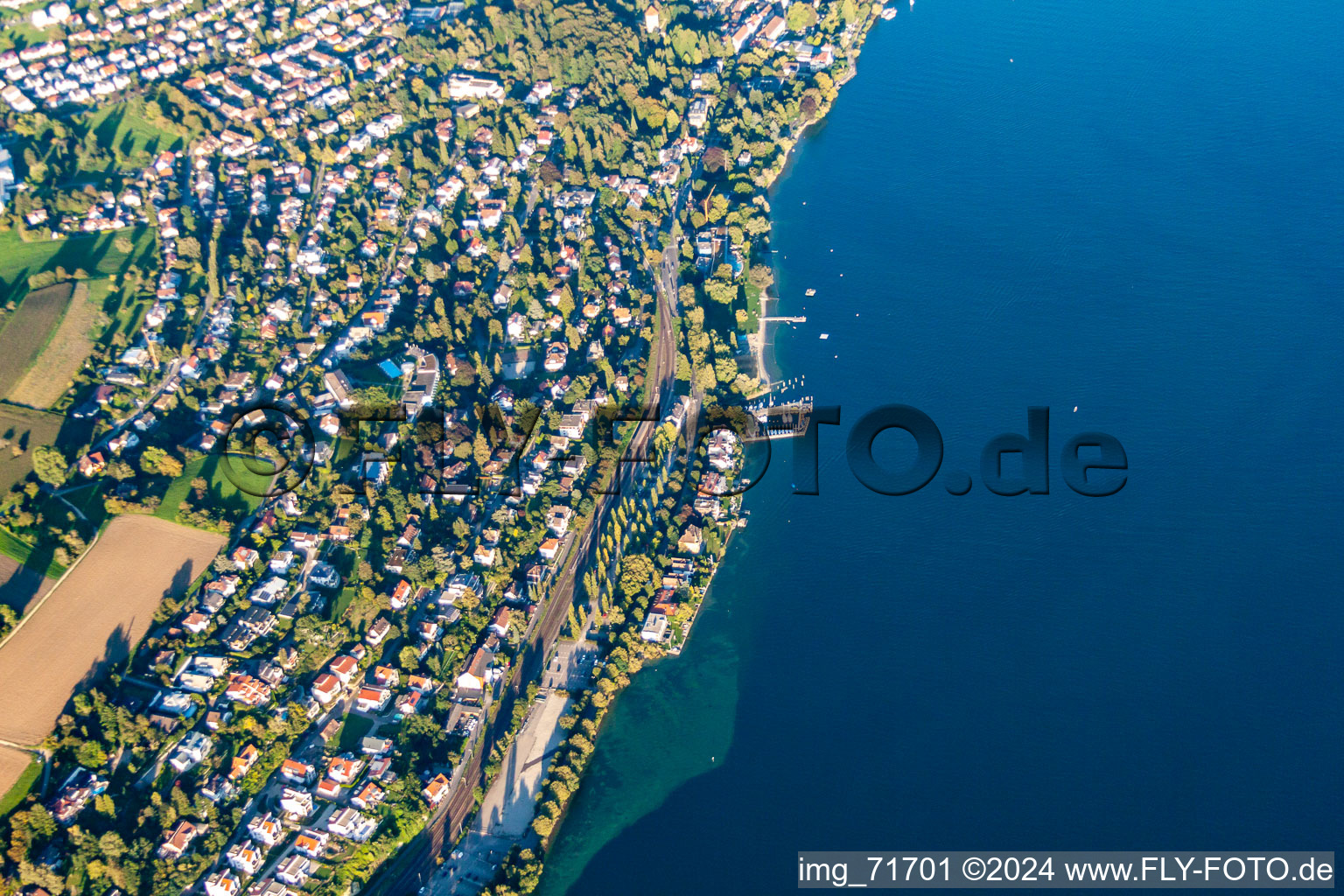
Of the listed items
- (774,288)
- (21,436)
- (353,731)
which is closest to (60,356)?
(21,436)

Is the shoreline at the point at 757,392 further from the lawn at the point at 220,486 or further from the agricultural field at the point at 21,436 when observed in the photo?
the agricultural field at the point at 21,436

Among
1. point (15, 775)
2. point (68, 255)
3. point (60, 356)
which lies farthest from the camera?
point (68, 255)

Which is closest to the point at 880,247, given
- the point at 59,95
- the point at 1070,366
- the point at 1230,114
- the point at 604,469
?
the point at 1070,366

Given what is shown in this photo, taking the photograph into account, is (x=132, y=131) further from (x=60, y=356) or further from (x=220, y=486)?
(x=220, y=486)

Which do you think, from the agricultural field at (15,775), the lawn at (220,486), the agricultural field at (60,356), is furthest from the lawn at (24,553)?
the agricultural field at (60,356)

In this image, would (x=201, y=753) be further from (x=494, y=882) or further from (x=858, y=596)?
(x=858, y=596)

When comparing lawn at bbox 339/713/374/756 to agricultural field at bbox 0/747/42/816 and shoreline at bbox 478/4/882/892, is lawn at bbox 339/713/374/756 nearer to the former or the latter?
shoreline at bbox 478/4/882/892

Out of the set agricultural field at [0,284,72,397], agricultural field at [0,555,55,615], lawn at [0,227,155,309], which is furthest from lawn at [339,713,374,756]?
lawn at [0,227,155,309]
